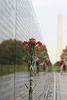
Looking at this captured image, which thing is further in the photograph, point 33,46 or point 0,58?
point 33,46

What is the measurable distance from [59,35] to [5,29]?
116m

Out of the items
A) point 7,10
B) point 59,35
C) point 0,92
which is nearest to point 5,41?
point 7,10

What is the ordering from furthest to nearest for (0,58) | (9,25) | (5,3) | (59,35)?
(59,35) → (9,25) → (5,3) → (0,58)

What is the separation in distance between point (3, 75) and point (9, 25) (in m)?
0.50

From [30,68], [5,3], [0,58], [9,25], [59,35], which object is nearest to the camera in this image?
[0,58]

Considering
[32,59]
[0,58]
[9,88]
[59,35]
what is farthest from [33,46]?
[59,35]

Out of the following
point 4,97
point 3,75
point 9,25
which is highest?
point 9,25

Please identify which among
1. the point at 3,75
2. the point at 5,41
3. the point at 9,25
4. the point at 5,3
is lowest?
the point at 3,75

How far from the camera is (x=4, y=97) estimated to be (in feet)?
6.95

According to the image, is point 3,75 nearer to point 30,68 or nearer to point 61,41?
point 30,68

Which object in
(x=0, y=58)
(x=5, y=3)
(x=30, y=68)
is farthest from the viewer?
(x=30, y=68)

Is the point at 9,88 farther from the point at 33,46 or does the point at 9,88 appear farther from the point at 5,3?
the point at 33,46

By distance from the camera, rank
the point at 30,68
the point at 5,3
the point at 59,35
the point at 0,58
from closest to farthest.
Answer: the point at 0,58 < the point at 5,3 < the point at 30,68 < the point at 59,35

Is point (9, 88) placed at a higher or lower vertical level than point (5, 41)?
lower
